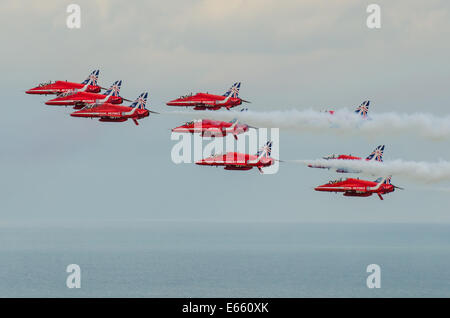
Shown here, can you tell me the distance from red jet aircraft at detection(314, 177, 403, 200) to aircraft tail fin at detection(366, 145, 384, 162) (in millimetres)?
5832

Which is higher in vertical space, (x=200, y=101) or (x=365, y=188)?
(x=200, y=101)

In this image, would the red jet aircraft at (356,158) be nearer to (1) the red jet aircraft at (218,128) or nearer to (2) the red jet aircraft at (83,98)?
(1) the red jet aircraft at (218,128)

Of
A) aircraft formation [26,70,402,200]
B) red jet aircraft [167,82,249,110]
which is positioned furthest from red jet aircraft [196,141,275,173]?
red jet aircraft [167,82,249,110]

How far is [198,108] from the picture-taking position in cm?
14550

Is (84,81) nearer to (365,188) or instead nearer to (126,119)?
(126,119)

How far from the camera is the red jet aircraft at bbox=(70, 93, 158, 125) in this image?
5281 inches

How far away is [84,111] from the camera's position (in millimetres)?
134500

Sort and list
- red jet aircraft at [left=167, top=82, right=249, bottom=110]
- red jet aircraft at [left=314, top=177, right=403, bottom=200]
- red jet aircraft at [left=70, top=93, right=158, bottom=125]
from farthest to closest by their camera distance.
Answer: red jet aircraft at [left=314, top=177, right=403, bottom=200], red jet aircraft at [left=167, top=82, right=249, bottom=110], red jet aircraft at [left=70, top=93, right=158, bottom=125]

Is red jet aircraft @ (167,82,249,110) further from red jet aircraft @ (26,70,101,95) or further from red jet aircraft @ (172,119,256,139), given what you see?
red jet aircraft @ (26,70,101,95)

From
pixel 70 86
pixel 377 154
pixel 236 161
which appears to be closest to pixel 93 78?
pixel 70 86

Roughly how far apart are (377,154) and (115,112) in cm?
4842

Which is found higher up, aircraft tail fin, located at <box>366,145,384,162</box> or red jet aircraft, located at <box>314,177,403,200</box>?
aircraft tail fin, located at <box>366,145,384,162</box>
